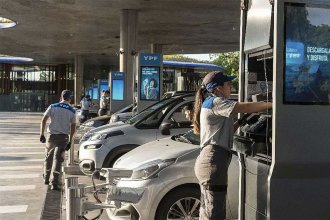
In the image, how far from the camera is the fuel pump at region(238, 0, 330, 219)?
3.83 metres

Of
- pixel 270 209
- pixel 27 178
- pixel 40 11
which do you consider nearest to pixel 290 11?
pixel 270 209

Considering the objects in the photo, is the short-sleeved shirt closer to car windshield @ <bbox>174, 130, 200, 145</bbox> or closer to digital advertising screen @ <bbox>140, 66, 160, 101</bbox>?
car windshield @ <bbox>174, 130, 200, 145</bbox>

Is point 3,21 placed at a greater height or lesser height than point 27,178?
greater

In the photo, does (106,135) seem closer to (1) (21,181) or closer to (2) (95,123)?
(1) (21,181)

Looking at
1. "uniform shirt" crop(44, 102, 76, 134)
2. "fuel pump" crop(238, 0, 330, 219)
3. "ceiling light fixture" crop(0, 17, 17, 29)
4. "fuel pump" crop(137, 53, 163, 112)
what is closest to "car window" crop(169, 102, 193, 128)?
"uniform shirt" crop(44, 102, 76, 134)

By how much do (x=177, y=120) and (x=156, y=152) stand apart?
322cm

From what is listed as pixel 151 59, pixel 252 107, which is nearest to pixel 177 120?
pixel 252 107

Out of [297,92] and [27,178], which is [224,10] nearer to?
[27,178]

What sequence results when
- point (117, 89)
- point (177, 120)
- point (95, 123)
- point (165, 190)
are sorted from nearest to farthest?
point (165, 190)
point (177, 120)
point (95, 123)
point (117, 89)

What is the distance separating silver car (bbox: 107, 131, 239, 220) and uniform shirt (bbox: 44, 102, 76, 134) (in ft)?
14.1

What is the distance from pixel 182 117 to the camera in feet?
31.1

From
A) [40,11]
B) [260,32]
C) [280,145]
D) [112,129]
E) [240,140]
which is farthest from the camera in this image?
→ [40,11]

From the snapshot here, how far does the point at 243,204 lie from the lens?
4.62 metres

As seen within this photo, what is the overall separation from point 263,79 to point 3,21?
3100cm
